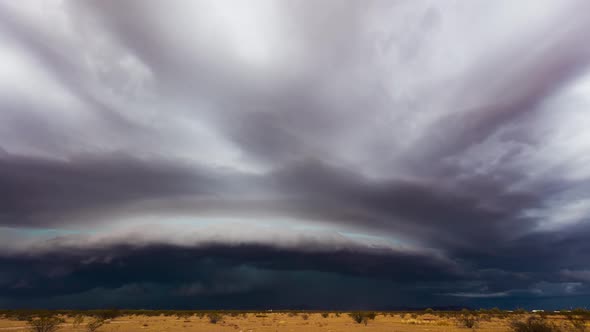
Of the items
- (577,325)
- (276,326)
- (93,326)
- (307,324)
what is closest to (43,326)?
(93,326)

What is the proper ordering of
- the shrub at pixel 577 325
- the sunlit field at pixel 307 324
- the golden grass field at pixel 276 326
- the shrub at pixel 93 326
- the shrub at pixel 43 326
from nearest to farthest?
the shrub at pixel 43 326 < the shrub at pixel 93 326 < the shrub at pixel 577 325 < the sunlit field at pixel 307 324 < the golden grass field at pixel 276 326

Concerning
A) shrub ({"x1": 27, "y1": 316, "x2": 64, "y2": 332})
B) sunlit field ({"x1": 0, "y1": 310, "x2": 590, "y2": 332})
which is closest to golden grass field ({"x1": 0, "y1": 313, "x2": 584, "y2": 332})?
sunlit field ({"x1": 0, "y1": 310, "x2": 590, "y2": 332})

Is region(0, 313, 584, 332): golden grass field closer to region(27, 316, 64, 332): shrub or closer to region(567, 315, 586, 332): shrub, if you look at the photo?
region(27, 316, 64, 332): shrub

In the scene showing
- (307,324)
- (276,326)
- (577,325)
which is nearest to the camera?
(577,325)

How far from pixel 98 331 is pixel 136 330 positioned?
4.67 metres

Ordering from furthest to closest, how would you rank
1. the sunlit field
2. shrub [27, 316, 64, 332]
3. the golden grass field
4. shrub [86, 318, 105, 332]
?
the golden grass field, the sunlit field, shrub [86, 318, 105, 332], shrub [27, 316, 64, 332]

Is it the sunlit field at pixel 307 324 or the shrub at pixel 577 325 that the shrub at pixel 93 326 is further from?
the shrub at pixel 577 325

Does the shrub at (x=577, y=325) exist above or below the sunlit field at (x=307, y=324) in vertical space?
above

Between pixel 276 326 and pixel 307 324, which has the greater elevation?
pixel 307 324

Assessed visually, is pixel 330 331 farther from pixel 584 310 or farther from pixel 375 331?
pixel 584 310

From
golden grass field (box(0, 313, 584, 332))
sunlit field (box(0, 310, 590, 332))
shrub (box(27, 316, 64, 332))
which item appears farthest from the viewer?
golden grass field (box(0, 313, 584, 332))

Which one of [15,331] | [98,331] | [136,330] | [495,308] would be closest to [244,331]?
[136,330]

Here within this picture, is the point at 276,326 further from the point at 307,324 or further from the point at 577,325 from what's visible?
the point at 577,325

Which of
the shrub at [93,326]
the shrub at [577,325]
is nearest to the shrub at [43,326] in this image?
the shrub at [93,326]
